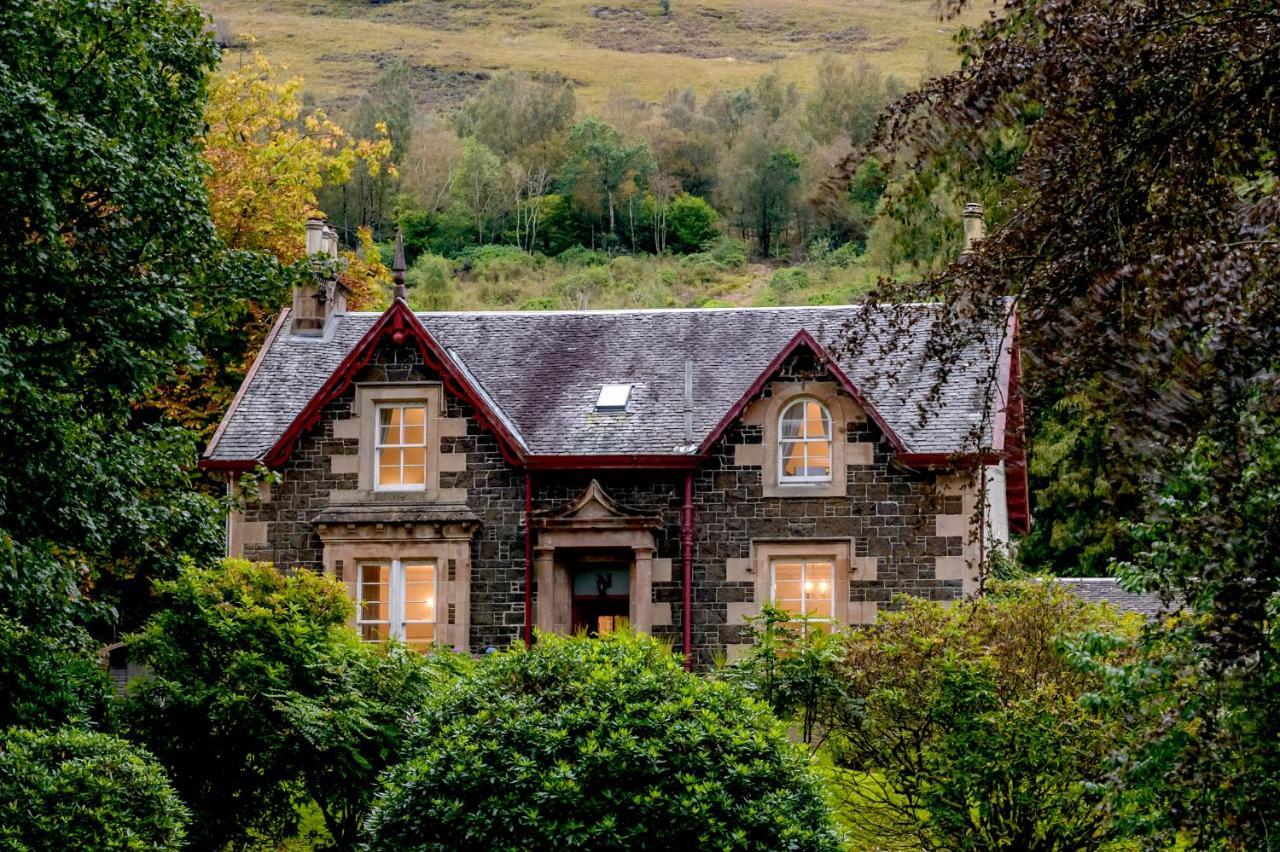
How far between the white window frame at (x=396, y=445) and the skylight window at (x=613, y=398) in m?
2.52

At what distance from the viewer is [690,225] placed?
89625 mm

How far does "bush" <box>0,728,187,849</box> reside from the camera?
545 inches

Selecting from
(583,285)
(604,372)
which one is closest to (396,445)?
(604,372)

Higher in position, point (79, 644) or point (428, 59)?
point (428, 59)

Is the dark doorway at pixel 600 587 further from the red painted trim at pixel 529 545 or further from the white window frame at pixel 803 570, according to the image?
the white window frame at pixel 803 570

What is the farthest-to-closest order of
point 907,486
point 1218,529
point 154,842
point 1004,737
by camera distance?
point 907,486 < point 1004,737 < point 154,842 < point 1218,529

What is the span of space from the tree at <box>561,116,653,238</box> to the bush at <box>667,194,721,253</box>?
2454mm

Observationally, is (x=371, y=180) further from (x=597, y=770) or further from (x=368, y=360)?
(x=597, y=770)

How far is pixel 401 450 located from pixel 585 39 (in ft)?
515

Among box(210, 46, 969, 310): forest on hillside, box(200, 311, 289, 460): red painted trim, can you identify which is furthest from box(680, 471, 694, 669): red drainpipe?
box(210, 46, 969, 310): forest on hillside

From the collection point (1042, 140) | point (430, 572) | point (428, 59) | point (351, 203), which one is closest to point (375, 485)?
point (430, 572)

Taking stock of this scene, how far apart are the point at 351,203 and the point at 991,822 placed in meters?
74.7

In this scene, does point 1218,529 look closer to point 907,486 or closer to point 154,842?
point 154,842

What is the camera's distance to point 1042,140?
32.7 ft
